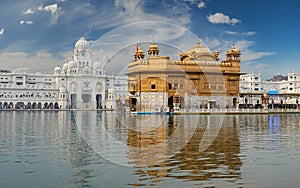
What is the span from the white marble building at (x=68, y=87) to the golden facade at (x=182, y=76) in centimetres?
3836

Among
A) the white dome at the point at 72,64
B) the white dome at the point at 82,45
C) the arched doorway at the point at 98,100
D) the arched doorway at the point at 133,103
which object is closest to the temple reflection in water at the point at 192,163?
the arched doorway at the point at 133,103

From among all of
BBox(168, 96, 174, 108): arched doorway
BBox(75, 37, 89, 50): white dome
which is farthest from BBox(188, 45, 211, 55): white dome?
BBox(75, 37, 89, 50): white dome

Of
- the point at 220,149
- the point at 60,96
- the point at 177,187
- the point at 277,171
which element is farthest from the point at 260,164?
the point at 60,96

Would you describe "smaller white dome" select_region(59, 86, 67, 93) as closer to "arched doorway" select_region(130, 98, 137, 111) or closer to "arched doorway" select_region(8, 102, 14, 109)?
"arched doorway" select_region(8, 102, 14, 109)

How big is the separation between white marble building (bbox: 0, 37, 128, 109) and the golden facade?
38.4m

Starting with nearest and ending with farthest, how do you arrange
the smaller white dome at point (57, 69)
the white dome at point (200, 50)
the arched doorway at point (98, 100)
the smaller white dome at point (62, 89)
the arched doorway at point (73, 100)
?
1. the white dome at point (200, 50)
2. the smaller white dome at point (62, 89)
3. the arched doorway at point (73, 100)
4. the arched doorway at point (98, 100)
5. the smaller white dome at point (57, 69)

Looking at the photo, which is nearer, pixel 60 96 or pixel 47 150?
pixel 47 150

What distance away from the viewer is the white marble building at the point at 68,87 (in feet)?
307

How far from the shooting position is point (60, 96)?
96.8 metres

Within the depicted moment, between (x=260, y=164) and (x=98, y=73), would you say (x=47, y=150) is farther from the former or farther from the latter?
(x=98, y=73)

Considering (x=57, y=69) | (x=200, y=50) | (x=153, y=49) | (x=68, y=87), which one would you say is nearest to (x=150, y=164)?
(x=153, y=49)

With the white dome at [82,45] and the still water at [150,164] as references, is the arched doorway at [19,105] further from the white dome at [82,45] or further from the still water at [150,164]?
the still water at [150,164]

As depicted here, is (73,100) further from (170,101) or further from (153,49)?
(170,101)

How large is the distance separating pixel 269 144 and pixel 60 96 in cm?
8711
